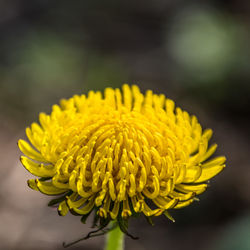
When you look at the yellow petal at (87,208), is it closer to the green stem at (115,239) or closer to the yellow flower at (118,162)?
the yellow flower at (118,162)

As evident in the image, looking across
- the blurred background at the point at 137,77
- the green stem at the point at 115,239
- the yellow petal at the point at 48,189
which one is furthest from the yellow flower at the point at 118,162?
the blurred background at the point at 137,77

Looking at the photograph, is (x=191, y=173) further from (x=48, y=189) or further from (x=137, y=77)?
(x=137, y=77)

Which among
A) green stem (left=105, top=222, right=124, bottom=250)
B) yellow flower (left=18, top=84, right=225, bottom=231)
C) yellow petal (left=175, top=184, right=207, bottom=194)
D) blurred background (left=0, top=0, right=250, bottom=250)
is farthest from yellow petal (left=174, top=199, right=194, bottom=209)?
blurred background (left=0, top=0, right=250, bottom=250)

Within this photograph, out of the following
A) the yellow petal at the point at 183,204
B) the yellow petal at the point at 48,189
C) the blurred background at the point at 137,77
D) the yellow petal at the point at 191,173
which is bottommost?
the yellow petal at the point at 183,204

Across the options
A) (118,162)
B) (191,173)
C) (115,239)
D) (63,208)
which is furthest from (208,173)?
(63,208)

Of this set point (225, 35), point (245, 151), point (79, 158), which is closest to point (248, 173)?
point (245, 151)

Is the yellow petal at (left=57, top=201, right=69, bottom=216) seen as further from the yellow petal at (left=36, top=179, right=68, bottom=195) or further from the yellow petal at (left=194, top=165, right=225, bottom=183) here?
the yellow petal at (left=194, top=165, right=225, bottom=183)

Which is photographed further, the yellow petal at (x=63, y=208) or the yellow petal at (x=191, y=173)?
the yellow petal at (x=191, y=173)
